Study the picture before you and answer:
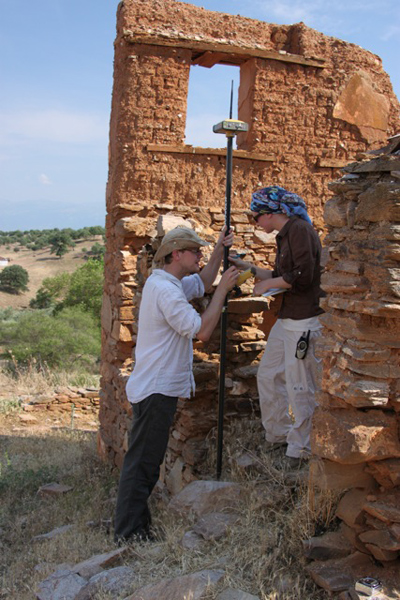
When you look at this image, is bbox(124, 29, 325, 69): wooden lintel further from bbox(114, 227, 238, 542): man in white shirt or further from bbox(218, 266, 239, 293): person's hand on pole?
bbox(218, 266, 239, 293): person's hand on pole

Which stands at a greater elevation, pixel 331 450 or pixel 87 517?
pixel 331 450

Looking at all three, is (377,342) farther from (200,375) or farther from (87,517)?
(87,517)

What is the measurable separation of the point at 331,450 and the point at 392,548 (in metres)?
0.53

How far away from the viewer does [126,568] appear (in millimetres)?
3531

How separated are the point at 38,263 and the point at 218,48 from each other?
37751 mm

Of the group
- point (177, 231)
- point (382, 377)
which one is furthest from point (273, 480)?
point (177, 231)

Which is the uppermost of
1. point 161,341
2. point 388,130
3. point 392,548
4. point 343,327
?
point 388,130

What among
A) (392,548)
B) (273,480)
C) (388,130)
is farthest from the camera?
(388,130)

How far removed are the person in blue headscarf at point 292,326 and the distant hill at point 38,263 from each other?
30.7m

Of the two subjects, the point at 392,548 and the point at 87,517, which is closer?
the point at 392,548

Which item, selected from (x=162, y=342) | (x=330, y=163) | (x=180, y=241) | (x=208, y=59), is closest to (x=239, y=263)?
(x=180, y=241)

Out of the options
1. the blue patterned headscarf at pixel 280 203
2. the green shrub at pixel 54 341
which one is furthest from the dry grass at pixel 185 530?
the green shrub at pixel 54 341

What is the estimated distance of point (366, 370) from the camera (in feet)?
9.90

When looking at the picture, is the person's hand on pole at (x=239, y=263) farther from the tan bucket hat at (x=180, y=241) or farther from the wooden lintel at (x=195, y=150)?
the wooden lintel at (x=195, y=150)
